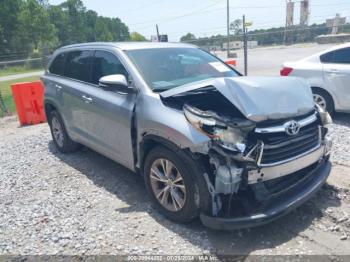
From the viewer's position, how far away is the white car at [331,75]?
6.45m

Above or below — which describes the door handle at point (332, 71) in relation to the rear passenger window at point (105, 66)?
below

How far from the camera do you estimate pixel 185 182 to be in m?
3.20

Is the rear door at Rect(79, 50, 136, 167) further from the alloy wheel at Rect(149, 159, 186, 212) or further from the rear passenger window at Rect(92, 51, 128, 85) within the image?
the alloy wheel at Rect(149, 159, 186, 212)

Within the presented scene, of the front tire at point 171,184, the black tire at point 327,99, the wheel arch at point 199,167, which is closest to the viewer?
the wheel arch at point 199,167

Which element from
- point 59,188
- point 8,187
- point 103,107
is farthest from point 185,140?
point 8,187

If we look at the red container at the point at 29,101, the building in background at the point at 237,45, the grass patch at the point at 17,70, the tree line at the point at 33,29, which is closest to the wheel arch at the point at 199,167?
the red container at the point at 29,101

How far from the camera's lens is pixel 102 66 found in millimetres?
4598

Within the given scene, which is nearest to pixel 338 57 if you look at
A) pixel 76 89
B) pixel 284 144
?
pixel 284 144

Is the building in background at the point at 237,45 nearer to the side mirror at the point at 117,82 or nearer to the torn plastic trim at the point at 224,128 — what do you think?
the side mirror at the point at 117,82

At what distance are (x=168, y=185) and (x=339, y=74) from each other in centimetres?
467

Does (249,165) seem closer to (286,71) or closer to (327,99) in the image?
(327,99)

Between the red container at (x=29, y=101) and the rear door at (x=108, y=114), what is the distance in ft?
14.1

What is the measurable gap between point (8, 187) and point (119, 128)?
2.11 meters

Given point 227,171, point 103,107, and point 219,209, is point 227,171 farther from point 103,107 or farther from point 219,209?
point 103,107
